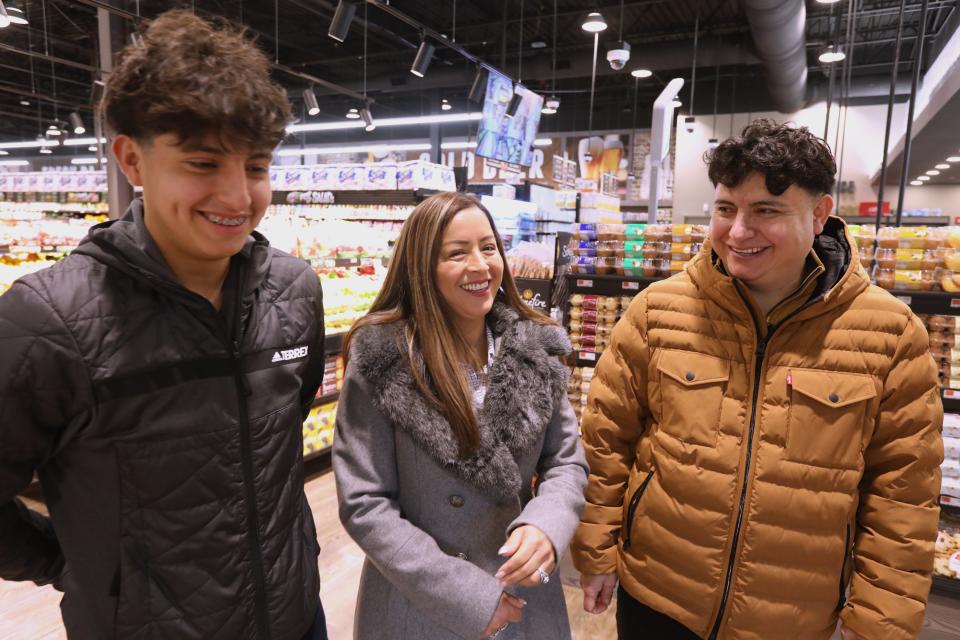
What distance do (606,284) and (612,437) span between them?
1.92 m

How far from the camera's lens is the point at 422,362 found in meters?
1.33

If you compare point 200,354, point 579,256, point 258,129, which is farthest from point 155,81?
point 579,256

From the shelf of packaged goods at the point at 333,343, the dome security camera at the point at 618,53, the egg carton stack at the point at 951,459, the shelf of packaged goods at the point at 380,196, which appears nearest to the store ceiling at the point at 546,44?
the dome security camera at the point at 618,53

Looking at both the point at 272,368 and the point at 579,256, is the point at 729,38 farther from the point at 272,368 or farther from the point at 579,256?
the point at 272,368

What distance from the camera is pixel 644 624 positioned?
5.17 feet

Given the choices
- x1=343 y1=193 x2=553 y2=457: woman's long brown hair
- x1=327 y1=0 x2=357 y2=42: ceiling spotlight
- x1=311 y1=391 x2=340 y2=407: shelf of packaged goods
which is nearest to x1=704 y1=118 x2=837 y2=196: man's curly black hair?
x1=343 y1=193 x2=553 y2=457: woman's long brown hair

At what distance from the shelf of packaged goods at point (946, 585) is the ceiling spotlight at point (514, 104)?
7310 millimetres

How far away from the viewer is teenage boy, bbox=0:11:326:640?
3.12 ft

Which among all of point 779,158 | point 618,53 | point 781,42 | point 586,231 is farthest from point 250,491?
point 781,42

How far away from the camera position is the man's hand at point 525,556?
3.80 ft

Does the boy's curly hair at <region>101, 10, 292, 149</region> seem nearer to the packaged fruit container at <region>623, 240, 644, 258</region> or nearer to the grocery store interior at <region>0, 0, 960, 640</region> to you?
the grocery store interior at <region>0, 0, 960, 640</region>

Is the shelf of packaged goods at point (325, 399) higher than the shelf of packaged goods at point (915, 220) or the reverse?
the reverse

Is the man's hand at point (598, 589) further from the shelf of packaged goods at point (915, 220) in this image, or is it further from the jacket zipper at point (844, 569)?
the shelf of packaged goods at point (915, 220)

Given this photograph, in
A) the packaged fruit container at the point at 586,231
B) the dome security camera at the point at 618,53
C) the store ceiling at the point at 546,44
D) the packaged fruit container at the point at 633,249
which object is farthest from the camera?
the store ceiling at the point at 546,44
